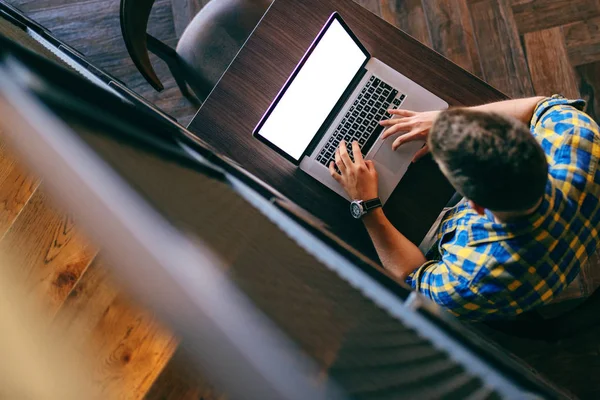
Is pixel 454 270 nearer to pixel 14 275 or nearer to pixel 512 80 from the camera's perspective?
pixel 14 275

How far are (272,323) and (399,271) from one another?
29.0 inches

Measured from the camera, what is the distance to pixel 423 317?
18.0 inches

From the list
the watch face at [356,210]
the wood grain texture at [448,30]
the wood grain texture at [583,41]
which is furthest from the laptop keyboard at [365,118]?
the wood grain texture at [583,41]

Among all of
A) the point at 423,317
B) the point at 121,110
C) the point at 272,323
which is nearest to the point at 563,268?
the point at 423,317

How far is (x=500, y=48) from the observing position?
71.8 inches

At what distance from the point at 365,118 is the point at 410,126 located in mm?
121

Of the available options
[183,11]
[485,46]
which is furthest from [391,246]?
[183,11]

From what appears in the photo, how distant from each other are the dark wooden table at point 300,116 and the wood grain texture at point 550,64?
797 mm

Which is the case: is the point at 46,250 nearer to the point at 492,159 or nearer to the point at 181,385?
the point at 181,385

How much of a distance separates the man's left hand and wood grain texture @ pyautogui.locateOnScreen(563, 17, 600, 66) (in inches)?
48.4

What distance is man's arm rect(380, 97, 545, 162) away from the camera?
1.11m

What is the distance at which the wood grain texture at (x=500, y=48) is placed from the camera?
1.78 meters

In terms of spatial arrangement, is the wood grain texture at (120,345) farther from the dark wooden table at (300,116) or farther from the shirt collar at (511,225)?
the shirt collar at (511,225)

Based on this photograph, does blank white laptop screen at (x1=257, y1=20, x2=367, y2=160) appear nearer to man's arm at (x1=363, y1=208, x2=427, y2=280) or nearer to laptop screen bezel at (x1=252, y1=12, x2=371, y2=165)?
laptop screen bezel at (x1=252, y1=12, x2=371, y2=165)
